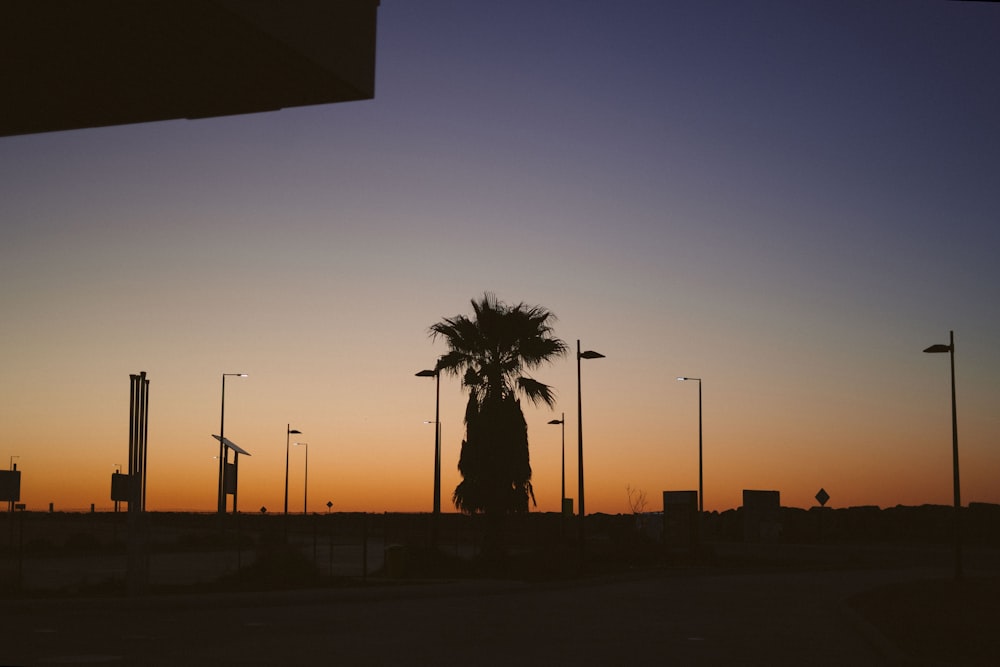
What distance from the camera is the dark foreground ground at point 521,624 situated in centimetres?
1553

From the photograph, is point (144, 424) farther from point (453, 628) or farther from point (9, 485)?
point (453, 628)

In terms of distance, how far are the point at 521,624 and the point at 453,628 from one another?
4.96 ft

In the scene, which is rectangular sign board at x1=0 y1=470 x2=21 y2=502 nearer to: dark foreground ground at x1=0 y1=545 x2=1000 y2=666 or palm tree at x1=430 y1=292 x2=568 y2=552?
dark foreground ground at x1=0 y1=545 x2=1000 y2=666

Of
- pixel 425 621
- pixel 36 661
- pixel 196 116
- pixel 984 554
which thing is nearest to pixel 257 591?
pixel 425 621

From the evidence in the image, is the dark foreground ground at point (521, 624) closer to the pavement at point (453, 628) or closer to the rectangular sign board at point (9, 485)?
the pavement at point (453, 628)

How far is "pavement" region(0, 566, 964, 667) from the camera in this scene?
15.5 metres

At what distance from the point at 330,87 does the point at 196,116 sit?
0.76 metres

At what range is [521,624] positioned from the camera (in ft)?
66.9

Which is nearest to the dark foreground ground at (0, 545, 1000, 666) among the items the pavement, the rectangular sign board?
the pavement

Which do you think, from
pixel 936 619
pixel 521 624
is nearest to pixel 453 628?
pixel 521 624

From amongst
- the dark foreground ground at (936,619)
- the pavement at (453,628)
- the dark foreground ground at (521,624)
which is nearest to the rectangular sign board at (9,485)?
the dark foreground ground at (521,624)

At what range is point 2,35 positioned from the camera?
4.40 metres

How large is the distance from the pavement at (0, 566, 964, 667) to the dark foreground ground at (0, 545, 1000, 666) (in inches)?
1.3

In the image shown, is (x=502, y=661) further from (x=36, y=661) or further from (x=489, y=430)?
(x=489, y=430)
